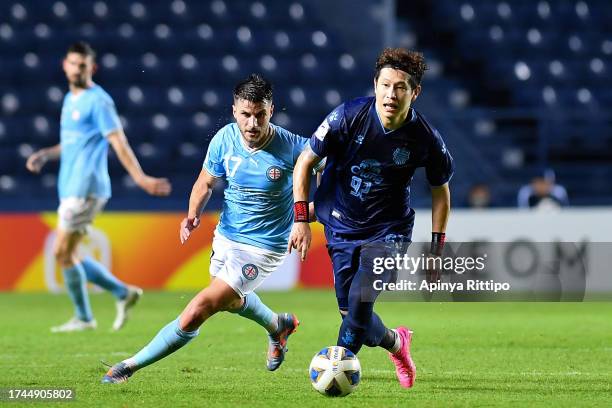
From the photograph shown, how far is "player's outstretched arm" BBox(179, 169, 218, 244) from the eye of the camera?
6.53 m

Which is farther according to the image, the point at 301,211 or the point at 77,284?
the point at 77,284

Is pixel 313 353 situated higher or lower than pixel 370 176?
lower

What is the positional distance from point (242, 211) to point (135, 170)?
2.36 metres

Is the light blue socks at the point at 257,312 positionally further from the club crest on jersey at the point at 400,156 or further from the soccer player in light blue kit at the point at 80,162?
the soccer player in light blue kit at the point at 80,162

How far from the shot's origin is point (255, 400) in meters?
6.11

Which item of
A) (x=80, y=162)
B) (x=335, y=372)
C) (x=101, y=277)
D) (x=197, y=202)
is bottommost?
(x=335, y=372)

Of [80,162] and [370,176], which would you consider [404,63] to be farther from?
[80,162]

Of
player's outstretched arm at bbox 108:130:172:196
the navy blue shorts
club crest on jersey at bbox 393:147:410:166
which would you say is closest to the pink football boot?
the navy blue shorts

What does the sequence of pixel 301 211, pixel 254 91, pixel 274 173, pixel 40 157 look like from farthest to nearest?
pixel 40 157, pixel 274 173, pixel 254 91, pixel 301 211

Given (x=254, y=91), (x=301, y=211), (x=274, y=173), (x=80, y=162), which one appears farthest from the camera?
(x=80, y=162)

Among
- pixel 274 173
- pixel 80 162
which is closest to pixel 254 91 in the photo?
pixel 274 173

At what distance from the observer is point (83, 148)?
9.77 metres

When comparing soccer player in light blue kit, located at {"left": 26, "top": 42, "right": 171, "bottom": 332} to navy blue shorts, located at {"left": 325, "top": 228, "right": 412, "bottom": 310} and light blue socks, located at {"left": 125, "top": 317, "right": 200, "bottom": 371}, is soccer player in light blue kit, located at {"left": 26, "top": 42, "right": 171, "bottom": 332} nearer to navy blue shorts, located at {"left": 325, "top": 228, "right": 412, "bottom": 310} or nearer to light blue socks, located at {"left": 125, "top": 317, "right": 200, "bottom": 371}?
light blue socks, located at {"left": 125, "top": 317, "right": 200, "bottom": 371}

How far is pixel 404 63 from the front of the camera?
20.0 ft
